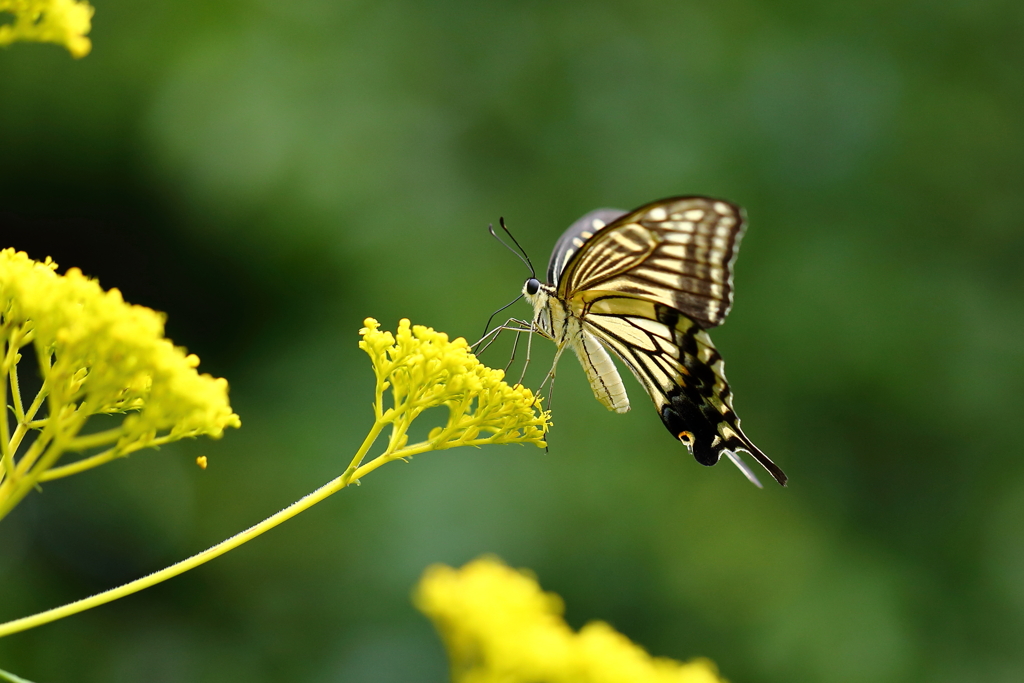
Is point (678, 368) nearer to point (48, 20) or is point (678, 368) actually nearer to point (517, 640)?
point (517, 640)

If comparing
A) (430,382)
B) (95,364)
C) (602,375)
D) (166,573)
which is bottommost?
(166,573)

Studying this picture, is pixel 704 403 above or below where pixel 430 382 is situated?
above

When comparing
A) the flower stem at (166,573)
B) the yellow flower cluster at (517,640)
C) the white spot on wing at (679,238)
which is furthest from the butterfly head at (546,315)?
the flower stem at (166,573)

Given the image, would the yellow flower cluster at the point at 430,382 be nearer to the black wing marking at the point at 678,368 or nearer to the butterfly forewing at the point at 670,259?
the butterfly forewing at the point at 670,259

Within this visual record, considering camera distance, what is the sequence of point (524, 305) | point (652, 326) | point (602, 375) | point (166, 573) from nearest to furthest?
point (166, 573) < point (602, 375) < point (652, 326) < point (524, 305)

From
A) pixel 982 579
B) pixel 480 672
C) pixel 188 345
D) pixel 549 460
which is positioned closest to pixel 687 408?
pixel 480 672

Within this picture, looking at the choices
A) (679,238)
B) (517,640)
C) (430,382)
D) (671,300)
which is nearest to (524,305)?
(671,300)

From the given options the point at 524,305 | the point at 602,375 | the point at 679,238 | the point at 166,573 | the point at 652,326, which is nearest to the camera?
the point at 166,573

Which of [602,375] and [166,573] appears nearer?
A: [166,573]
